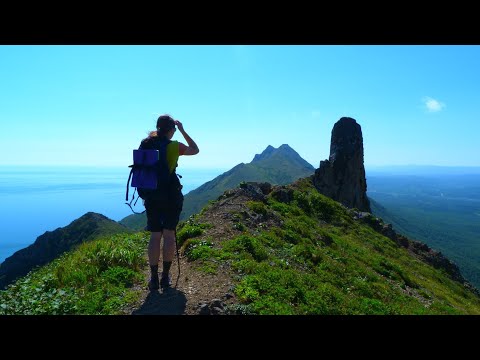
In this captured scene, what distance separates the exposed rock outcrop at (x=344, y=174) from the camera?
42.8 metres

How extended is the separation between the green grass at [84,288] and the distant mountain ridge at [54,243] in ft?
191

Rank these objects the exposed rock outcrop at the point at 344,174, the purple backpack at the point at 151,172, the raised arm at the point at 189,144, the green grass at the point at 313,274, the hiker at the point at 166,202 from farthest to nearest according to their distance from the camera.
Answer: the exposed rock outcrop at the point at 344,174 → the green grass at the point at 313,274 → the raised arm at the point at 189,144 → the hiker at the point at 166,202 → the purple backpack at the point at 151,172

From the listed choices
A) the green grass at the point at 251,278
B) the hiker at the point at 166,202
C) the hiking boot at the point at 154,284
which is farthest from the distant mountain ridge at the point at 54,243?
the hiker at the point at 166,202

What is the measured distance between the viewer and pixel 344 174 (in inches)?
1708

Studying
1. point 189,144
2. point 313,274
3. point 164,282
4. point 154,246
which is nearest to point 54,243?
point 313,274

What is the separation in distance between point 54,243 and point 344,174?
76.4 meters

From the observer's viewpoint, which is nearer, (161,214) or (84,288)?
→ (161,214)

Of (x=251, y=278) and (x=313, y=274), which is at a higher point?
(x=251, y=278)

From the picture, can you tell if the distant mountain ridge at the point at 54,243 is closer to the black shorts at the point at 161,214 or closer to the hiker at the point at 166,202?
the hiker at the point at 166,202

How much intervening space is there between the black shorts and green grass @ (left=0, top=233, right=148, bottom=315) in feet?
6.02

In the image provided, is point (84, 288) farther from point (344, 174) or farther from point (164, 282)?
point (344, 174)

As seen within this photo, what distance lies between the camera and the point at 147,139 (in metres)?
8.29
